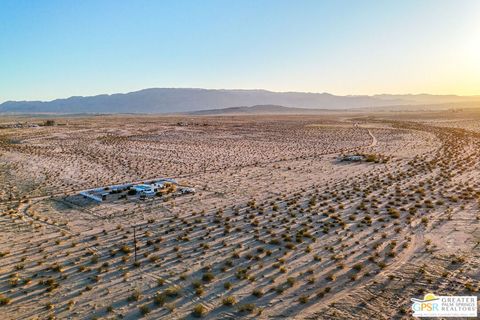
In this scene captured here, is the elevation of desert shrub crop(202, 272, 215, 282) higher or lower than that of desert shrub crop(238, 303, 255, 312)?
higher

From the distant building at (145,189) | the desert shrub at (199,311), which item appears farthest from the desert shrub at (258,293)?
the distant building at (145,189)

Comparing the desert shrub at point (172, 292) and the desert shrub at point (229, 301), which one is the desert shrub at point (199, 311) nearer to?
the desert shrub at point (229, 301)

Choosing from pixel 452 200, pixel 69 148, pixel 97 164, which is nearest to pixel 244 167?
pixel 97 164

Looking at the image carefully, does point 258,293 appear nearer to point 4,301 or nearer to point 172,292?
point 172,292

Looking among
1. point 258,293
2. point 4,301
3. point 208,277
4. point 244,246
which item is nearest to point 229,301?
point 258,293

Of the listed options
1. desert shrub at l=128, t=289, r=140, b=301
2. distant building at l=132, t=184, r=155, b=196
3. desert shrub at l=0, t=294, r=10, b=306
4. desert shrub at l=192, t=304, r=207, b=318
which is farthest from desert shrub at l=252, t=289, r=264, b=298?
distant building at l=132, t=184, r=155, b=196

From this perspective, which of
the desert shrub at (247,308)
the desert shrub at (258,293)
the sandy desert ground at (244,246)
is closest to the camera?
the desert shrub at (247,308)

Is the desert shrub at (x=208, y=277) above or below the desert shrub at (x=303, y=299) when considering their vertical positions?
above

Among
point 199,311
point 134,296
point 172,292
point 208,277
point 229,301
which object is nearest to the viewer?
point 199,311

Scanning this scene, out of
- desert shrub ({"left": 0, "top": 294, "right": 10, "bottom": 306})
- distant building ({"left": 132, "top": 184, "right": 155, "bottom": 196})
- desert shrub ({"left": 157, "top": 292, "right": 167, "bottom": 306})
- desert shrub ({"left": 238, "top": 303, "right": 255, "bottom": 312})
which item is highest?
distant building ({"left": 132, "top": 184, "right": 155, "bottom": 196})

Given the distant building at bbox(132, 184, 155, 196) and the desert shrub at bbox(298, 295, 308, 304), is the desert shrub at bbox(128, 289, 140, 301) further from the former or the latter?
the distant building at bbox(132, 184, 155, 196)

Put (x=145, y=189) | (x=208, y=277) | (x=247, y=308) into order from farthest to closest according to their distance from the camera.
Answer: (x=145, y=189) < (x=208, y=277) < (x=247, y=308)
